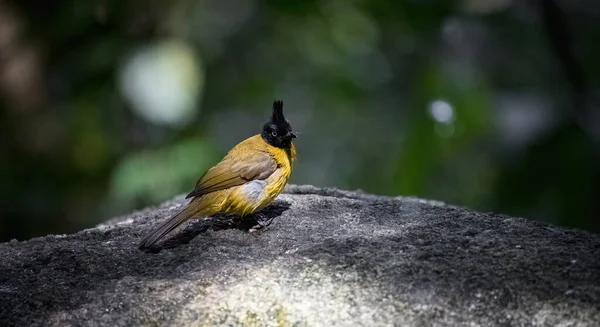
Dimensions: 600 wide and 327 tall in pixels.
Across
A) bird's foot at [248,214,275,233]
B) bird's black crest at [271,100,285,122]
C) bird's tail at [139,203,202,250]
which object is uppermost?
bird's black crest at [271,100,285,122]

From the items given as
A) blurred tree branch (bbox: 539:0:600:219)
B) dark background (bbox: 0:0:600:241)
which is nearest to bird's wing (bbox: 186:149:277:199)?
dark background (bbox: 0:0:600:241)

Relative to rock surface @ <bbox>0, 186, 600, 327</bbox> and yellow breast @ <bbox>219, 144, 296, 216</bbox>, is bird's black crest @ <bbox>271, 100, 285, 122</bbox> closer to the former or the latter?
yellow breast @ <bbox>219, 144, 296, 216</bbox>

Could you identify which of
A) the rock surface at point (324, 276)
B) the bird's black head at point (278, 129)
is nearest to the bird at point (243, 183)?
the bird's black head at point (278, 129)

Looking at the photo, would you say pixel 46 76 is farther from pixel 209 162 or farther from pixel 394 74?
pixel 394 74

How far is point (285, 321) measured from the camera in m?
2.39

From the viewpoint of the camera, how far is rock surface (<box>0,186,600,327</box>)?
2379 mm

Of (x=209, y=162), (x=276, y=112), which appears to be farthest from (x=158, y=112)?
(x=276, y=112)

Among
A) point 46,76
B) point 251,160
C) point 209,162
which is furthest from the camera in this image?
point 46,76

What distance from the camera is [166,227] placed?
10.2 feet

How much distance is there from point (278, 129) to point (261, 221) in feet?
1.77

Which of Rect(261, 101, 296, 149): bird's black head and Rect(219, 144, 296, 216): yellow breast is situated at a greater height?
Rect(261, 101, 296, 149): bird's black head

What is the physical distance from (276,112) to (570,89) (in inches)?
78.6

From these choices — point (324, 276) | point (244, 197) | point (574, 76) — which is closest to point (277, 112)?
point (244, 197)

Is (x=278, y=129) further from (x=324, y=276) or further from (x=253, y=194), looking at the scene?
(x=324, y=276)
